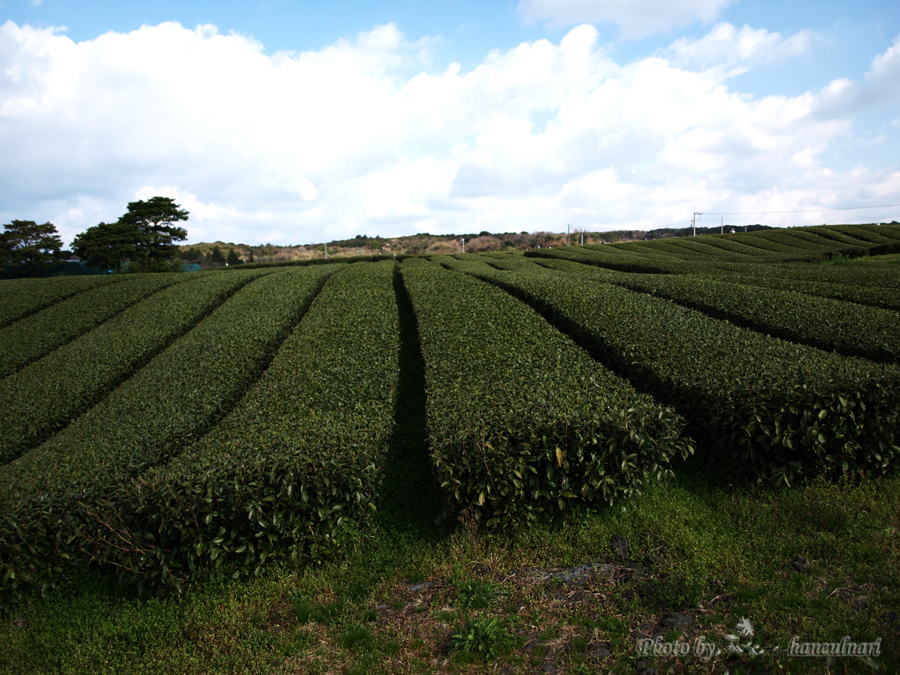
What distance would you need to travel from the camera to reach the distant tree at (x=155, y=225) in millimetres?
46469

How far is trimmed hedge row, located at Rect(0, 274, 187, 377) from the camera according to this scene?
14570 mm

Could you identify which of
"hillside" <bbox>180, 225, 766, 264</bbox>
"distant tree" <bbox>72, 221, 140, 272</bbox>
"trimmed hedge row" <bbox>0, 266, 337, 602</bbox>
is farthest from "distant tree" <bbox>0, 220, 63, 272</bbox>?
"trimmed hedge row" <bbox>0, 266, 337, 602</bbox>

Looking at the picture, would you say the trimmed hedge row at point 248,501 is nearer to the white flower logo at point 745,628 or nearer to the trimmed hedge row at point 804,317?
the white flower logo at point 745,628

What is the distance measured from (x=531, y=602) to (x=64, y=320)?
20333mm

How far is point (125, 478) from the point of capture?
18.2ft

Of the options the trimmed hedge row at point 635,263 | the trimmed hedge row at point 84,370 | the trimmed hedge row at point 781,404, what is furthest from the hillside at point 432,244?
the trimmed hedge row at point 781,404

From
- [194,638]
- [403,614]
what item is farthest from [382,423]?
[194,638]

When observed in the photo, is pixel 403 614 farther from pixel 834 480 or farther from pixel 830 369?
pixel 830 369

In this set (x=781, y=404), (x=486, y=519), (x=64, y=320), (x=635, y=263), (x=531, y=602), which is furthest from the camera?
(x=635, y=263)

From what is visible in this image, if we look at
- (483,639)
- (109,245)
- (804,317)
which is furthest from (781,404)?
(109,245)

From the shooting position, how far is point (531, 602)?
4.53 metres

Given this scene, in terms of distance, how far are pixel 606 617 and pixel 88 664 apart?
4.86 m

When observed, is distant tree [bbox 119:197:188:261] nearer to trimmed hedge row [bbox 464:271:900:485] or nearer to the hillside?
the hillside

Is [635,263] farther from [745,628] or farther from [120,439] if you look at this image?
[120,439]
